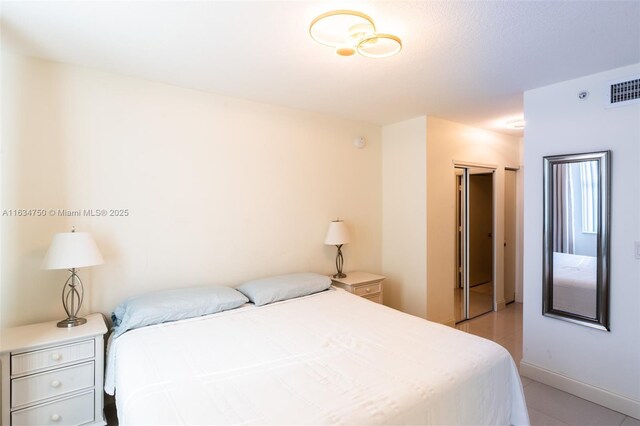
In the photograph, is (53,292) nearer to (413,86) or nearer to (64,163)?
(64,163)

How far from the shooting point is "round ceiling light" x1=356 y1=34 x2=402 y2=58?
5.78 ft

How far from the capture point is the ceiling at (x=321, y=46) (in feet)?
5.55

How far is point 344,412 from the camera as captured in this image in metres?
1.31

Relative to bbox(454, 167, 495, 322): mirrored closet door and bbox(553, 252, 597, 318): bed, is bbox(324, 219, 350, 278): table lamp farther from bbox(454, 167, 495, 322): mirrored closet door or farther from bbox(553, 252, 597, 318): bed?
bbox(553, 252, 597, 318): bed

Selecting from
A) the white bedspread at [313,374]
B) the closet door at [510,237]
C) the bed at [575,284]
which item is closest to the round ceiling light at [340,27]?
the white bedspread at [313,374]

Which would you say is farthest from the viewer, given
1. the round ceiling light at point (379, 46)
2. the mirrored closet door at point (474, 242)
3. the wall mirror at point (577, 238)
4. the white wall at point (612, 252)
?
the mirrored closet door at point (474, 242)

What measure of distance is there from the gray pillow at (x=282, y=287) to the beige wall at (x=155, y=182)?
27cm

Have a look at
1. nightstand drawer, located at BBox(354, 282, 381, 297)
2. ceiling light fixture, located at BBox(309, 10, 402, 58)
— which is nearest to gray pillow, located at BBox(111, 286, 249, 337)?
nightstand drawer, located at BBox(354, 282, 381, 297)

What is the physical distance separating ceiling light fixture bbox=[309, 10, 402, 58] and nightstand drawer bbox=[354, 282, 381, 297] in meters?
2.34

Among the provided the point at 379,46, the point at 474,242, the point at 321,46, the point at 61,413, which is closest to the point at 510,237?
the point at 474,242

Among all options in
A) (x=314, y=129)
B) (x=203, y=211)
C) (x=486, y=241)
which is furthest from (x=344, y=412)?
(x=486, y=241)

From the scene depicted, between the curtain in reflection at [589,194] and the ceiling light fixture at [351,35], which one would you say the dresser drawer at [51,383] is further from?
the curtain in reflection at [589,194]

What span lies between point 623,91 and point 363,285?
2.69 meters

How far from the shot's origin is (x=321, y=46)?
2.07m
